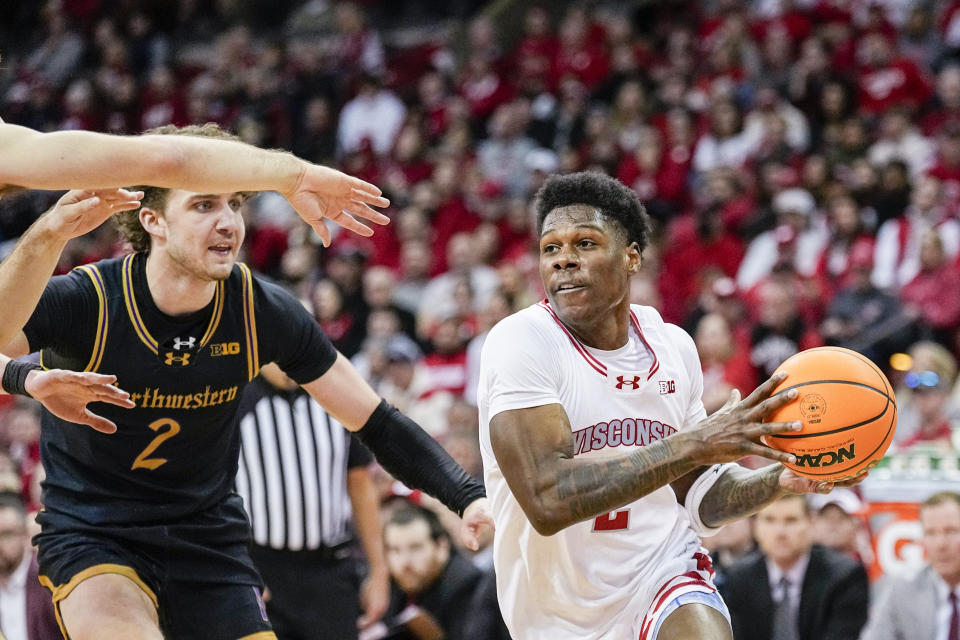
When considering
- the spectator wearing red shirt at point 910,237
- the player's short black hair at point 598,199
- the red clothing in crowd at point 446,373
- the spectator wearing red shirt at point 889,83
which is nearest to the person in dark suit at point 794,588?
the player's short black hair at point 598,199

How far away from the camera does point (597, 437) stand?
4242 mm

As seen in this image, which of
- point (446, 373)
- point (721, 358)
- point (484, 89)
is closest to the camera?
point (721, 358)

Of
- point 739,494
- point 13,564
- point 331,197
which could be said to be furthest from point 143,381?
point 13,564

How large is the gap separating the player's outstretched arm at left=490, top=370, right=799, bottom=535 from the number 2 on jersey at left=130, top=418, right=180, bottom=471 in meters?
1.30

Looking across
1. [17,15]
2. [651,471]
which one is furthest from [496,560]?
[17,15]

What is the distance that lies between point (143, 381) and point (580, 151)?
1005 cm

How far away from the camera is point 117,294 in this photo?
15.0 feet

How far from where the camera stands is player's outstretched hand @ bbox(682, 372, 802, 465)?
3.64 m

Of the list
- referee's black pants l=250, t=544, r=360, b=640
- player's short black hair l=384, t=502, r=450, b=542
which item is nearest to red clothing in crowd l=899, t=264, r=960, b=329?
player's short black hair l=384, t=502, r=450, b=542

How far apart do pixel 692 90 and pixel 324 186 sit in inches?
423

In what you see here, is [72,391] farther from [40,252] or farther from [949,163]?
[949,163]

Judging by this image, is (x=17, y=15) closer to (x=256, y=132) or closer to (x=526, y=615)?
(x=256, y=132)

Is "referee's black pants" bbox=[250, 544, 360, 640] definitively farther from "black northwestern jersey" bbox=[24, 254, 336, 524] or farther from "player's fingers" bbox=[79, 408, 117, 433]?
"player's fingers" bbox=[79, 408, 117, 433]

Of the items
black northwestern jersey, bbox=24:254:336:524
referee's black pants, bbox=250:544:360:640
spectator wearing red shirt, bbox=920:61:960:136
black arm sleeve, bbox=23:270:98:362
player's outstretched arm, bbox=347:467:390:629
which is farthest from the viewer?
spectator wearing red shirt, bbox=920:61:960:136
